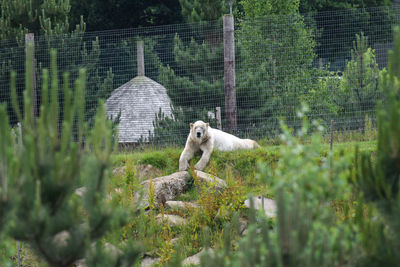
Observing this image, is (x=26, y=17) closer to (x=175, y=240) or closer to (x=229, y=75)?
(x=229, y=75)

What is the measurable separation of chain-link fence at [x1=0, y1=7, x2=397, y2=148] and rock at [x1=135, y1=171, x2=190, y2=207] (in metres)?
1.79

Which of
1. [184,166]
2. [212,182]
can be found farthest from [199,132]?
[212,182]

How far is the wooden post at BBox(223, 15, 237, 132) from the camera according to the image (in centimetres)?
905

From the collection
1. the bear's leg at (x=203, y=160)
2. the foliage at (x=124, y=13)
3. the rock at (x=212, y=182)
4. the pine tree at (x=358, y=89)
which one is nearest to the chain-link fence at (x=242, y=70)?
the pine tree at (x=358, y=89)

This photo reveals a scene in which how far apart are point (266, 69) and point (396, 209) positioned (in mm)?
6790

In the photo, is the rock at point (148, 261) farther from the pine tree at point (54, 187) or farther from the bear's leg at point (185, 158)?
the pine tree at point (54, 187)

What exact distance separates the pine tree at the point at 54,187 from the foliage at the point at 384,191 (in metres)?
1.36

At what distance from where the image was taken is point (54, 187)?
2.71 m

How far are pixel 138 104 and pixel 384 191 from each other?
9049 millimetres

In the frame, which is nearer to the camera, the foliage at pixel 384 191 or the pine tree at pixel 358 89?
the foliage at pixel 384 191

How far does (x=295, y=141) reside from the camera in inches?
103

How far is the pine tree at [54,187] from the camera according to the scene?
264 centimetres

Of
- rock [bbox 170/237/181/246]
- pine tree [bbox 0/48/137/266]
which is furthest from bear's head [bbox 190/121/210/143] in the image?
pine tree [bbox 0/48/137/266]

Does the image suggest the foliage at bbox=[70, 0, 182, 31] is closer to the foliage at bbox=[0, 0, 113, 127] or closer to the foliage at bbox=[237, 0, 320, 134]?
the foliage at bbox=[0, 0, 113, 127]
